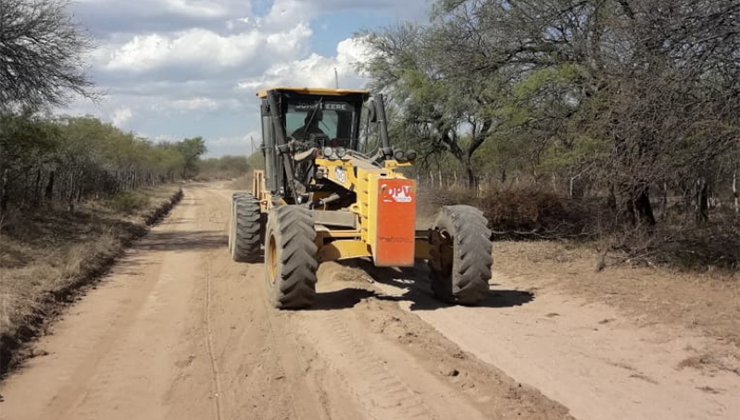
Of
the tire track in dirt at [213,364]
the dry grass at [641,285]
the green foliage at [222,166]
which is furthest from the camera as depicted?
the green foliage at [222,166]

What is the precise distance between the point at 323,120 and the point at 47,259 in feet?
17.2

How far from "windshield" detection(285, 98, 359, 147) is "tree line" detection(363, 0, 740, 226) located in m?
3.96

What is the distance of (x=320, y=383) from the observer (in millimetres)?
5934

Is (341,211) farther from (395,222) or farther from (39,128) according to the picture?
(39,128)

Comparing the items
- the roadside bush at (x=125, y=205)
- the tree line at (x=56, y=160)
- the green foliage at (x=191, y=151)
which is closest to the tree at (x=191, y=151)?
the green foliage at (x=191, y=151)

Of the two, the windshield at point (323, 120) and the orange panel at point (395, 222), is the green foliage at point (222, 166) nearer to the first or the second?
the windshield at point (323, 120)

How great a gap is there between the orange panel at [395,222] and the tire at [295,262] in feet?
2.79

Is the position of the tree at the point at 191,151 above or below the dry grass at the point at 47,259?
above

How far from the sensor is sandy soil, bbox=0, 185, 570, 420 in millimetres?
5340

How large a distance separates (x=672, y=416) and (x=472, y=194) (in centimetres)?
1308

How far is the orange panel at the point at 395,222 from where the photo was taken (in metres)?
8.30

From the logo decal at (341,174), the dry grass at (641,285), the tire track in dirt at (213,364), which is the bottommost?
the tire track in dirt at (213,364)

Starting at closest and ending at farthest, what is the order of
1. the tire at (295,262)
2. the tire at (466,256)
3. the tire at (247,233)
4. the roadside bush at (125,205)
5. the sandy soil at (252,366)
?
the sandy soil at (252,366) → the tire at (295,262) → the tire at (466,256) → the tire at (247,233) → the roadside bush at (125,205)

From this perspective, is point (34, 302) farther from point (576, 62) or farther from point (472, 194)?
point (472, 194)
